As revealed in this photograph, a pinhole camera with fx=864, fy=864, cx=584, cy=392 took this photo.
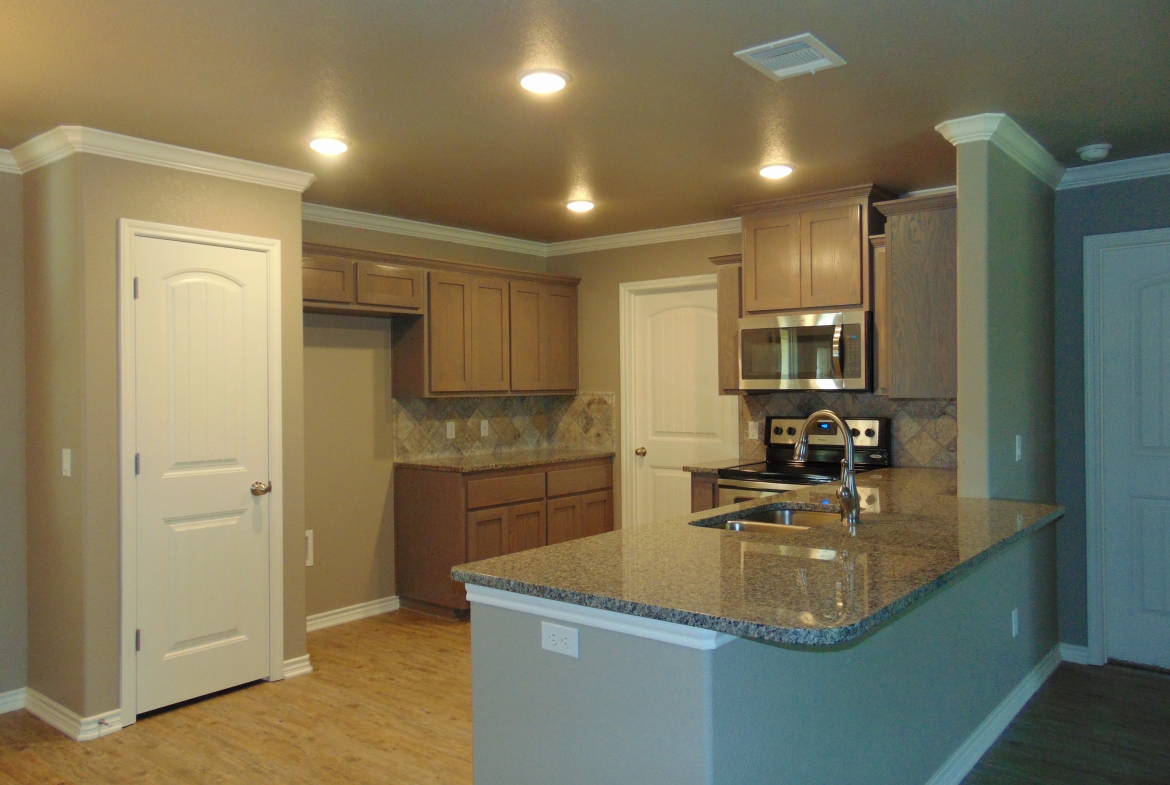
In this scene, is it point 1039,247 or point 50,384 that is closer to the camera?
point 50,384

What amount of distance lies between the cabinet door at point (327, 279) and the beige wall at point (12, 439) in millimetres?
1212

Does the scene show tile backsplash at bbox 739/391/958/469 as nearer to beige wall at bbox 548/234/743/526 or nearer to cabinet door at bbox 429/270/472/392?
beige wall at bbox 548/234/743/526

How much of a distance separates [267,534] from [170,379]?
0.82 m

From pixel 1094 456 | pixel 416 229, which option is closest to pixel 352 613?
pixel 416 229

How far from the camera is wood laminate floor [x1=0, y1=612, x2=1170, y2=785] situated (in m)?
3.03

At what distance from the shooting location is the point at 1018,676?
354 cm

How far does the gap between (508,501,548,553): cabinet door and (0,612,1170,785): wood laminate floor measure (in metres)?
1.09

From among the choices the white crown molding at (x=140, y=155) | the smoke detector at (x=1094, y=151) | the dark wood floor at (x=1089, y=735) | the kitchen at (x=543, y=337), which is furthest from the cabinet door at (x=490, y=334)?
the dark wood floor at (x=1089, y=735)

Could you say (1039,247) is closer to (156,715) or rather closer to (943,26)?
(943,26)

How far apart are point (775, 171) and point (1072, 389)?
5.84 feet

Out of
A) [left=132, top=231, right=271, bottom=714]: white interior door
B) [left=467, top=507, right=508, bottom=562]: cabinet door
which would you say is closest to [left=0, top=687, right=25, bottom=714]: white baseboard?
[left=132, top=231, right=271, bottom=714]: white interior door

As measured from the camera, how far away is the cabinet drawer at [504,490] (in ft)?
16.1

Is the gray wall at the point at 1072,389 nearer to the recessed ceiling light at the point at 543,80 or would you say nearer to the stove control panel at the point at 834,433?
the stove control panel at the point at 834,433

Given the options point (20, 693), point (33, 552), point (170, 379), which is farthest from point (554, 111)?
point (20, 693)
